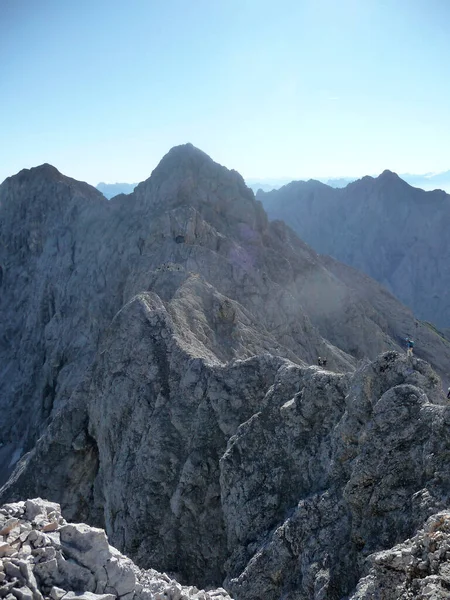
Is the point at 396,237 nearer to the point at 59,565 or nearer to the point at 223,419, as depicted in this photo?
the point at 223,419

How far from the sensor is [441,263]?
551ft

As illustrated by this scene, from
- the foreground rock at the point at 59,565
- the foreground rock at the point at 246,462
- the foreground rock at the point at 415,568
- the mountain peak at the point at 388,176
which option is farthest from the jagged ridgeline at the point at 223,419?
the mountain peak at the point at 388,176

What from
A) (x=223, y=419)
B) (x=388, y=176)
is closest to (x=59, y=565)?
(x=223, y=419)

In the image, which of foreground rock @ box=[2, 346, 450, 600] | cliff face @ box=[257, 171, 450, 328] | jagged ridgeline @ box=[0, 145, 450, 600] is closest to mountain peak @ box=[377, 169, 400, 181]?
cliff face @ box=[257, 171, 450, 328]

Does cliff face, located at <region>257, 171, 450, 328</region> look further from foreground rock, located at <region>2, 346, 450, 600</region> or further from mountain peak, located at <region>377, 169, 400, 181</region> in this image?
foreground rock, located at <region>2, 346, 450, 600</region>

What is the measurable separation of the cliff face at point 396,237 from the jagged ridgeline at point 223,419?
343 feet

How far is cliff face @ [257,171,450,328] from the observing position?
165750 mm

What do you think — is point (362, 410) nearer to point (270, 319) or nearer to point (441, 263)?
point (270, 319)

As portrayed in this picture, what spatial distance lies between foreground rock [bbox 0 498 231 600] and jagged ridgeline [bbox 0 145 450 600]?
568 cm

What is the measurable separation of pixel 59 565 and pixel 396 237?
181675 millimetres

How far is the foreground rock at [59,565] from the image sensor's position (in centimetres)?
1121

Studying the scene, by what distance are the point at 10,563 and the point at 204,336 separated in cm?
2629

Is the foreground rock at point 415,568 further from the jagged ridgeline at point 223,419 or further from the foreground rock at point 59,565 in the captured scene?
the foreground rock at point 59,565

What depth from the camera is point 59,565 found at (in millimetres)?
12047
